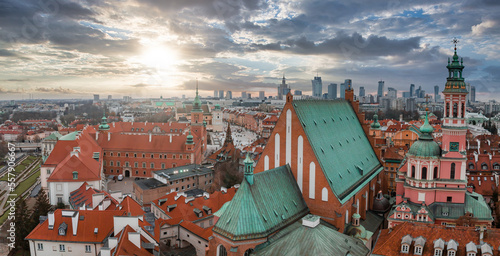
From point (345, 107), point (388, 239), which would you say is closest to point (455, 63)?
point (345, 107)

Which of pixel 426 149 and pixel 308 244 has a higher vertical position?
pixel 426 149

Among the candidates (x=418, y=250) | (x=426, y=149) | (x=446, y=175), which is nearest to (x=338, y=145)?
(x=426, y=149)

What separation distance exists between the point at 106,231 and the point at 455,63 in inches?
1436

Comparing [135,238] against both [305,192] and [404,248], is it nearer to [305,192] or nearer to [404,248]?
[305,192]

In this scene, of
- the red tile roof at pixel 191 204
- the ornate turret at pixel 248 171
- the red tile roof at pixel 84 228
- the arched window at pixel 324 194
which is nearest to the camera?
the ornate turret at pixel 248 171

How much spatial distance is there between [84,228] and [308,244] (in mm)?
20225

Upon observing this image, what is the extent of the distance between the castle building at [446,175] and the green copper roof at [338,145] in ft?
15.5

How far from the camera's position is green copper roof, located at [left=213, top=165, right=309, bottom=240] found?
24.7 metres

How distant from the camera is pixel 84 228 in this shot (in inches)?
1239

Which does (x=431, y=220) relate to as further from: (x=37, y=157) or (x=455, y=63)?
(x=37, y=157)

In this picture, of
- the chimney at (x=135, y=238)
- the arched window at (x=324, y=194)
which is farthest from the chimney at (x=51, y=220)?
the arched window at (x=324, y=194)

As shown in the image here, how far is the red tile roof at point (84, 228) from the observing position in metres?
30.9


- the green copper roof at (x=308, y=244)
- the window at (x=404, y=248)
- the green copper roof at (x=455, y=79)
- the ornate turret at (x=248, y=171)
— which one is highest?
the green copper roof at (x=455, y=79)

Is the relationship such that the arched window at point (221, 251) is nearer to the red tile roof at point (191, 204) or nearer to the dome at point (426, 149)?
the red tile roof at point (191, 204)
